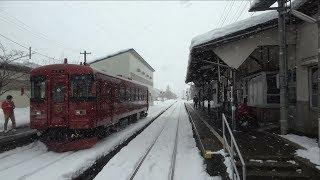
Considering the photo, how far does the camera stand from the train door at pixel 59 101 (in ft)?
41.0

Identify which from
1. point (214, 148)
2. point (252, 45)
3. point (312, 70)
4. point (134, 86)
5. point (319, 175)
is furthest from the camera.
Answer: point (134, 86)

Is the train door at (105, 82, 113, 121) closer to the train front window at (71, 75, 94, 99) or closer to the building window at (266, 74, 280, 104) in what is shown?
the train front window at (71, 75, 94, 99)

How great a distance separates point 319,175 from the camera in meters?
7.36

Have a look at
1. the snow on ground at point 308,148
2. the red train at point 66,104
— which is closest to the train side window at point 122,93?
the red train at point 66,104

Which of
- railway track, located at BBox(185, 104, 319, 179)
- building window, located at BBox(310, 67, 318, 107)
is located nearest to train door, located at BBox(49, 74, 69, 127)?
railway track, located at BBox(185, 104, 319, 179)

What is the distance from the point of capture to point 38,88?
13039 millimetres

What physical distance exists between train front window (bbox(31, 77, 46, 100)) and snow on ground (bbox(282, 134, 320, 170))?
8.56 meters

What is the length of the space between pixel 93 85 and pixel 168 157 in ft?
12.4

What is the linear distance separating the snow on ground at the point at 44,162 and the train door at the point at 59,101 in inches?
44.8

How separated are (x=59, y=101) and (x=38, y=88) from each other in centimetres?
105

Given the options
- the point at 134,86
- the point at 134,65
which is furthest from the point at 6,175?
the point at 134,65

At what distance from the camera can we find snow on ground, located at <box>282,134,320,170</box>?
27.5 ft

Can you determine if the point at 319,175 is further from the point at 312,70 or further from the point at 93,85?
the point at 93,85

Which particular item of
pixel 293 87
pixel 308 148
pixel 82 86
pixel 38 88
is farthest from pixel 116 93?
pixel 308 148
